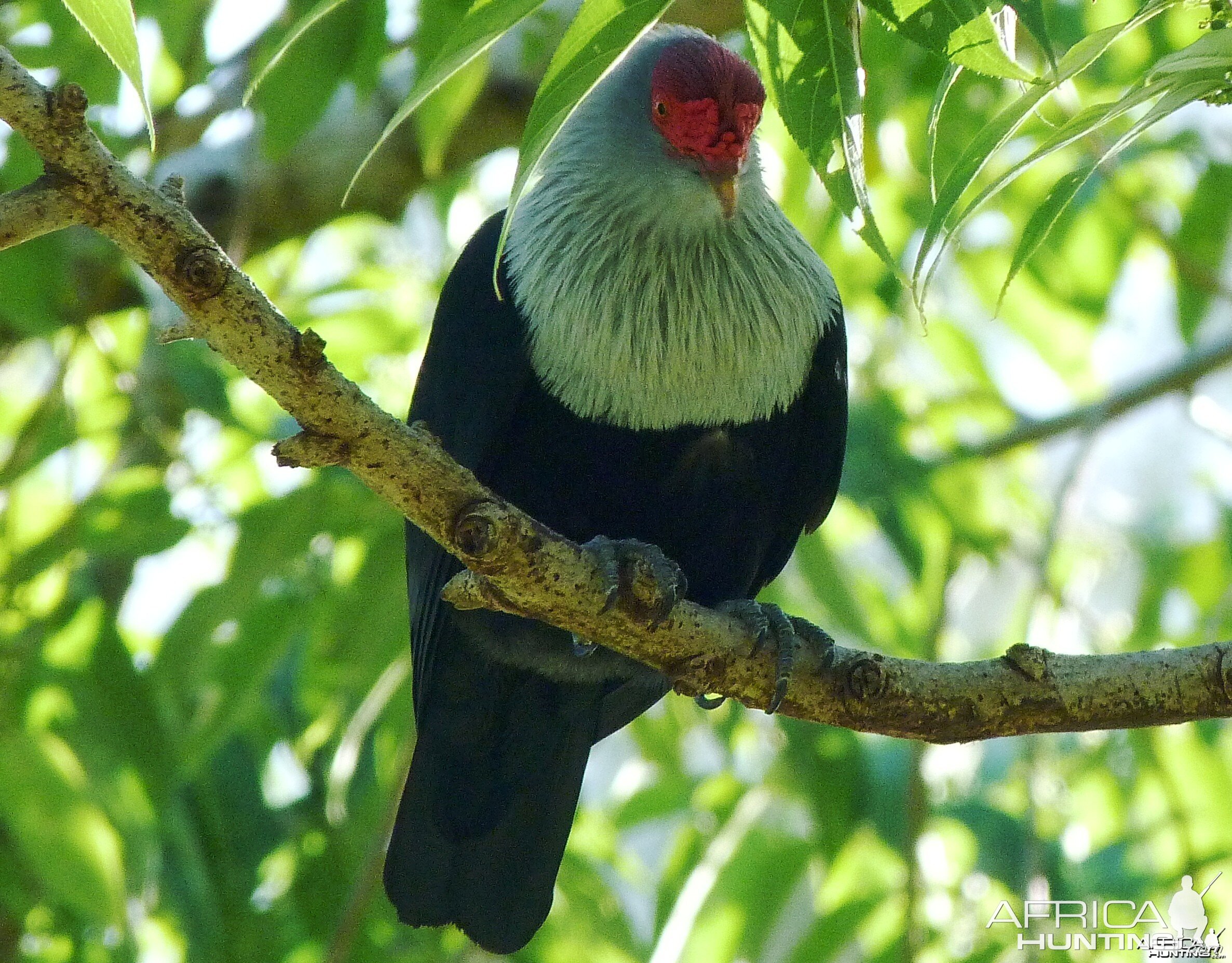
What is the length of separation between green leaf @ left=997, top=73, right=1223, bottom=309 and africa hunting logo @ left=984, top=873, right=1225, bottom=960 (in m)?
1.86

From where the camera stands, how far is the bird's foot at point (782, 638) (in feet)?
8.30

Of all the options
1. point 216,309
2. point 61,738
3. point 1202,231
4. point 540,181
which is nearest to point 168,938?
point 61,738

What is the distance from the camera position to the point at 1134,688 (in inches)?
88.7

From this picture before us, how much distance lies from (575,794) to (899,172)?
1972 millimetres

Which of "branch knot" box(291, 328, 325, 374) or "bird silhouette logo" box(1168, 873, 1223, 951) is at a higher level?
"bird silhouette logo" box(1168, 873, 1223, 951)

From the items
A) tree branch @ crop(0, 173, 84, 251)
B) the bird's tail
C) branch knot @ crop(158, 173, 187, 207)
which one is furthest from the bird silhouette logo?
tree branch @ crop(0, 173, 84, 251)

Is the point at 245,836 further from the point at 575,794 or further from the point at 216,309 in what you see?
the point at 216,309

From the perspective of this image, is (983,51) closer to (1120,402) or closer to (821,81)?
(821,81)

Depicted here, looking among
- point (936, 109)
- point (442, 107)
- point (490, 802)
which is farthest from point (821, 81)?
point (490, 802)

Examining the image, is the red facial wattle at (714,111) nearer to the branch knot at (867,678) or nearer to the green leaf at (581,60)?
the branch knot at (867,678)

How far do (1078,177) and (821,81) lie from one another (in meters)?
0.33

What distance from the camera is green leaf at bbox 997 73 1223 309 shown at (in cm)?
159

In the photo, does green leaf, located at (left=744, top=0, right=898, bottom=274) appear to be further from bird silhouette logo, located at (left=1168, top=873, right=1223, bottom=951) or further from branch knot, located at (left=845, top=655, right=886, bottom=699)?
bird silhouette logo, located at (left=1168, top=873, right=1223, bottom=951)

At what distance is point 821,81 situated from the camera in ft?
5.56
